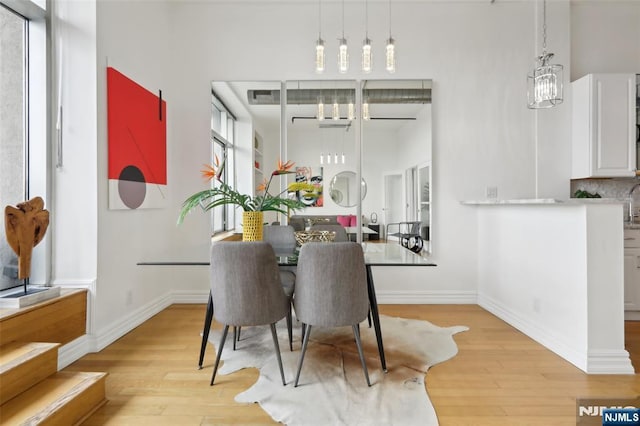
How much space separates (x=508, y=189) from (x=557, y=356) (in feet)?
6.11

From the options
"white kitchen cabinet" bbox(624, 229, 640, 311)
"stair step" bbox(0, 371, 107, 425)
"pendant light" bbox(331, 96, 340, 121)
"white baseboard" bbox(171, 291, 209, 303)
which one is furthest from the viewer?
"white baseboard" bbox(171, 291, 209, 303)

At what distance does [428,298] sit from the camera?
12.0 ft

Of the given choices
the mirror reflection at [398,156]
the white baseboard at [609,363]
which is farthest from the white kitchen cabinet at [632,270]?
the mirror reflection at [398,156]

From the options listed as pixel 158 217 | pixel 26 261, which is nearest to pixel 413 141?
pixel 158 217

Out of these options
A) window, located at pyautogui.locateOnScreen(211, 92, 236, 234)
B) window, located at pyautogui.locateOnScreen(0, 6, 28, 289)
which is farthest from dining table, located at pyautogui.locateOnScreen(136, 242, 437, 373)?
window, located at pyautogui.locateOnScreen(211, 92, 236, 234)

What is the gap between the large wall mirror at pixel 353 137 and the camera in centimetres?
364

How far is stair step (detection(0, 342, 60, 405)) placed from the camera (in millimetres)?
1538

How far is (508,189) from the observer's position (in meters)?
3.63

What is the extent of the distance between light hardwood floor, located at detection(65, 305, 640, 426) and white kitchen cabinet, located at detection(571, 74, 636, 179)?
1.62 metres

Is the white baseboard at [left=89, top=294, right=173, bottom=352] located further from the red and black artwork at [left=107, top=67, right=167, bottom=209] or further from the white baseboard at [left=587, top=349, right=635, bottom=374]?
the white baseboard at [left=587, top=349, right=635, bottom=374]

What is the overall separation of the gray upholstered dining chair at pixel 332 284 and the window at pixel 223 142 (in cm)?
222

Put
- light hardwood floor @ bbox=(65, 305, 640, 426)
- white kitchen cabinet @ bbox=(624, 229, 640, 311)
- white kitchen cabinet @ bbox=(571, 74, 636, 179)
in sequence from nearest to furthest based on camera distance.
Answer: light hardwood floor @ bbox=(65, 305, 640, 426), white kitchen cabinet @ bbox=(624, 229, 640, 311), white kitchen cabinet @ bbox=(571, 74, 636, 179)

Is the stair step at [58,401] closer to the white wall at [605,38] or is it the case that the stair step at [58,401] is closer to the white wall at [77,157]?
the white wall at [77,157]

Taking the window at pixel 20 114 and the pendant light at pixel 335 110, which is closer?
the window at pixel 20 114
